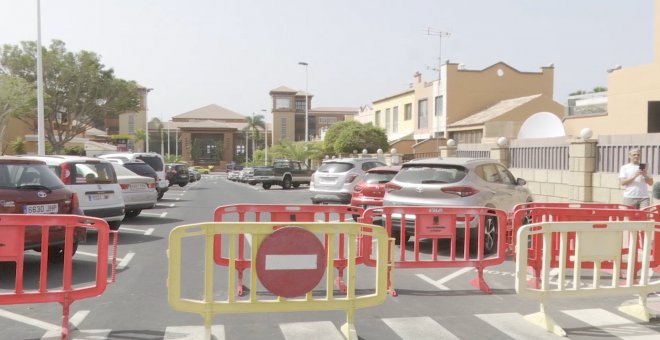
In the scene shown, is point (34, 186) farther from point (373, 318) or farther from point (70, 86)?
point (70, 86)

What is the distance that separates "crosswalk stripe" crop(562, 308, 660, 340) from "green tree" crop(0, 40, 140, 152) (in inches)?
1671

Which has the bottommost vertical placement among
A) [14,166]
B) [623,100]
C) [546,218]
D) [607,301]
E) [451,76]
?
[607,301]

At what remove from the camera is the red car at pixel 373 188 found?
14.0 metres

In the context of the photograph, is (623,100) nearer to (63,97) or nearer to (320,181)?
(320,181)

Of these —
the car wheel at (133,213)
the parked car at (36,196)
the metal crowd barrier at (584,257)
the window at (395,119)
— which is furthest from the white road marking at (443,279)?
the window at (395,119)

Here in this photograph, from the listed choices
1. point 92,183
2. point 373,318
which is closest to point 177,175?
point 92,183

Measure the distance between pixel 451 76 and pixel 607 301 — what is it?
→ 118 ft

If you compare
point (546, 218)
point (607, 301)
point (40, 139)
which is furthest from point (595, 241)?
point (40, 139)

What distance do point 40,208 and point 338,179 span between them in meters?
11.8

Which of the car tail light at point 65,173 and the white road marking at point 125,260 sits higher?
the car tail light at point 65,173

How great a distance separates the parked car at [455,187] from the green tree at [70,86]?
37813 millimetres

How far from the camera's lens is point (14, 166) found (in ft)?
28.3

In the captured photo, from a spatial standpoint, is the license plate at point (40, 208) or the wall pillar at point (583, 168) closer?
the license plate at point (40, 208)

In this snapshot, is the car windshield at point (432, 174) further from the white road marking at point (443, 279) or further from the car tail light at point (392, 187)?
the white road marking at point (443, 279)
